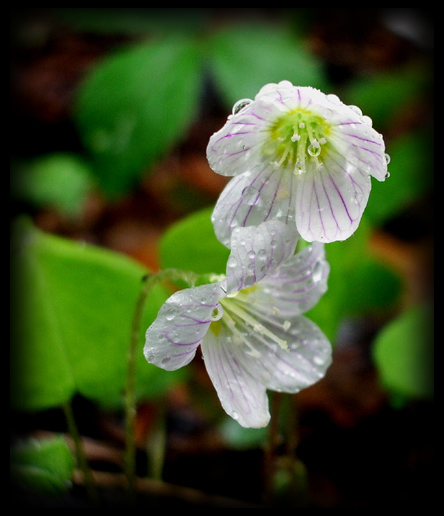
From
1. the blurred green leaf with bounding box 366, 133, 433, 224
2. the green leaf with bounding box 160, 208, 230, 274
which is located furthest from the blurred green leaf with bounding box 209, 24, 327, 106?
the green leaf with bounding box 160, 208, 230, 274

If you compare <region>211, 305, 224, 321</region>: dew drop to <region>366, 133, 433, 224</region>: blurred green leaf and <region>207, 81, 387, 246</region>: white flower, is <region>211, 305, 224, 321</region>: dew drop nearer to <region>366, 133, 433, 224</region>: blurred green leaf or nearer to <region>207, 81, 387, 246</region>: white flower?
<region>207, 81, 387, 246</region>: white flower

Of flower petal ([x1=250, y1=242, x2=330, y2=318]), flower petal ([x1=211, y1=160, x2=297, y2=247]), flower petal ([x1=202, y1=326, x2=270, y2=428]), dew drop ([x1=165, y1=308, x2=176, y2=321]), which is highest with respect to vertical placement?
flower petal ([x1=211, y1=160, x2=297, y2=247])

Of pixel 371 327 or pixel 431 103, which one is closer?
pixel 371 327

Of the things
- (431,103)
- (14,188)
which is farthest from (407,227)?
(14,188)

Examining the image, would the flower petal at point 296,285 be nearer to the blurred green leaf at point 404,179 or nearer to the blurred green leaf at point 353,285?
the blurred green leaf at point 353,285

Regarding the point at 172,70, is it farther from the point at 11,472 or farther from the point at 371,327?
the point at 11,472

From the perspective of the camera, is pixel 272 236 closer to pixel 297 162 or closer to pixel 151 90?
pixel 297 162

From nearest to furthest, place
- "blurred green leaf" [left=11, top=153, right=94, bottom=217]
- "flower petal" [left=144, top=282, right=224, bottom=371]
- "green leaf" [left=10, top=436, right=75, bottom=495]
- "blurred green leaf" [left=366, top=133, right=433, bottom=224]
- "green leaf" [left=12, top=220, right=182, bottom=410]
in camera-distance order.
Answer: "flower petal" [left=144, top=282, right=224, bottom=371] < "green leaf" [left=10, top=436, right=75, bottom=495] < "green leaf" [left=12, top=220, right=182, bottom=410] < "blurred green leaf" [left=366, top=133, right=433, bottom=224] < "blurred green leaf" [left=11, top=153, right=94, bottom=217]
